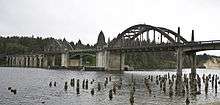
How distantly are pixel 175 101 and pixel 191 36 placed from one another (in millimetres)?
47584

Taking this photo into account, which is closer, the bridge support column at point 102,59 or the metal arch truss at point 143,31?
the metal arch truss at point 143,31

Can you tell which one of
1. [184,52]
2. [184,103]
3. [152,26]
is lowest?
[184,103]

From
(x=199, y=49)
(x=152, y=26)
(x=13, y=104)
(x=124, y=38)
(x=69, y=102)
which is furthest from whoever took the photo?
(x=124, y=38)

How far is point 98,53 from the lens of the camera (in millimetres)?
156500

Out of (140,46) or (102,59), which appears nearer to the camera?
(140,46)

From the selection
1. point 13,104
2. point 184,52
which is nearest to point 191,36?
point 184,52

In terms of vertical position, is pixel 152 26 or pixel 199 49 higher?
pixel 152 26

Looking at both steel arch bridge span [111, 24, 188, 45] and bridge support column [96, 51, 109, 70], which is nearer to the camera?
steel arch bridge span [111, 24, 188, 45]

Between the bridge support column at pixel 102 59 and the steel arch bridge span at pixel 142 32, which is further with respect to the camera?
the bridge support column at pixel 102 59

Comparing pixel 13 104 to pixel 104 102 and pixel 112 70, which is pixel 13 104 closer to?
pixel 104 102

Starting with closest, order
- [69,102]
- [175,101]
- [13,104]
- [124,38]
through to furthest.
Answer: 1. [13,104]
2. [69,102]
3. [175,101]
4. [124,38]

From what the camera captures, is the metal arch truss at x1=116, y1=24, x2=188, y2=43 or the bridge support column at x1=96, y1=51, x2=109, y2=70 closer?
the metal arch truss at x1=116, y1=24, x2=188, y2=43

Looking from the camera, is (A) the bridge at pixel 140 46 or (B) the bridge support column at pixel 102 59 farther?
(B) the bridge support column at pixel 102 59

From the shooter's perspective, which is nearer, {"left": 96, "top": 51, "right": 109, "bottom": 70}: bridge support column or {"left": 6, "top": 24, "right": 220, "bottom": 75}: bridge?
{"left": 6, "top": 24, "right": 220, "bottom": 75}: bridge
